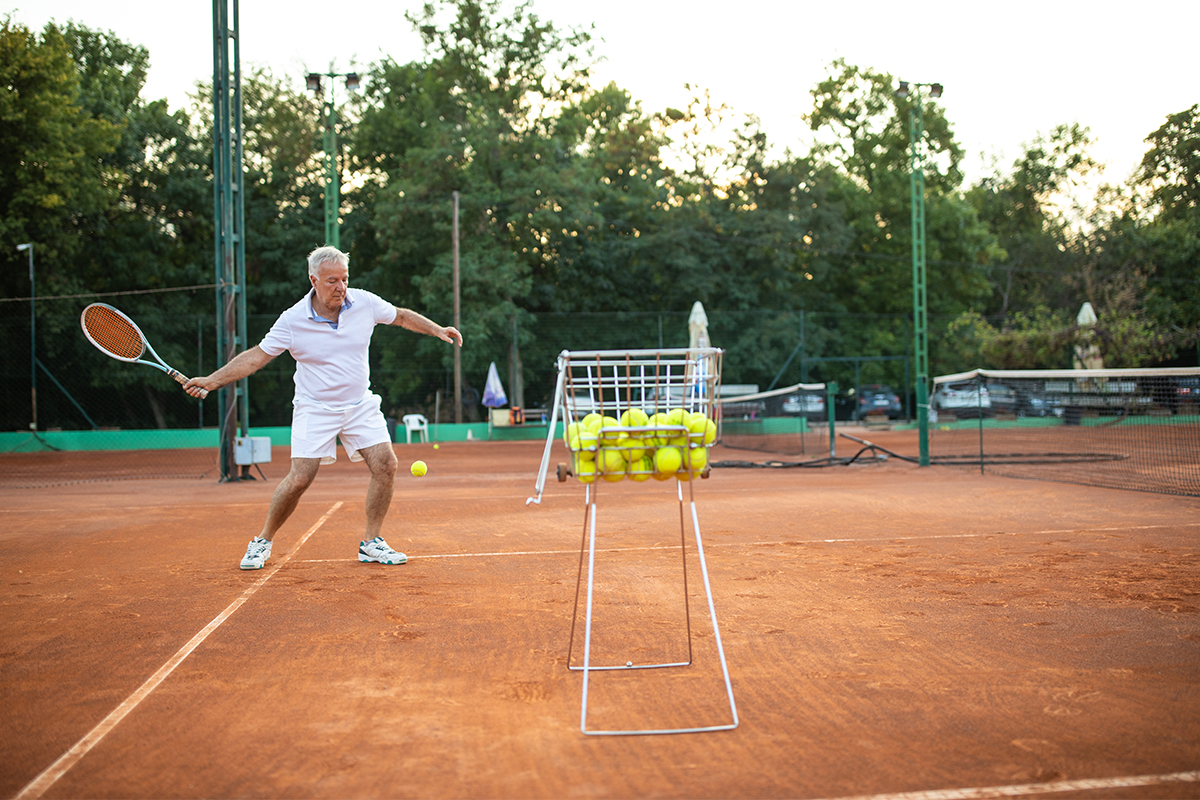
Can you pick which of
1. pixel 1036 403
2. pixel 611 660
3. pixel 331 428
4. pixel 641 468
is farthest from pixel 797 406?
pixel 641 468

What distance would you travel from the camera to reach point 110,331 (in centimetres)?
595

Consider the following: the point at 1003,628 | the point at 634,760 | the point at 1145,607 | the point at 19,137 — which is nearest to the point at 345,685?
the point at 634,760

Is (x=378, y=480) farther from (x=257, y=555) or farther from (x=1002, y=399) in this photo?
(x=1002, y=399)

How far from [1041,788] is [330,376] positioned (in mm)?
4171

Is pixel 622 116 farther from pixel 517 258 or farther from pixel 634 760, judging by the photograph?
pixel 634 760

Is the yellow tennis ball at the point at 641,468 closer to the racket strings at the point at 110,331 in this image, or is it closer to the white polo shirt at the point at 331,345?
the white polo shirt at the point at 331,345

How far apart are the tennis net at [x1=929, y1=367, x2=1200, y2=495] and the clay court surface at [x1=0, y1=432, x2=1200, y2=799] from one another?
4.51 meters

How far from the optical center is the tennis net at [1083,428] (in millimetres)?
11273

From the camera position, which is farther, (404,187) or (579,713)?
(404,187)

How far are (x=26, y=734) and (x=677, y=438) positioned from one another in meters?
2.21

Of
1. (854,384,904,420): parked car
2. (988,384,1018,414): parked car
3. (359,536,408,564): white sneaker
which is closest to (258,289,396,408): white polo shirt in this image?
(359,536,408,564): white sneaker

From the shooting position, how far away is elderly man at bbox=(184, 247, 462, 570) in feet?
16.9

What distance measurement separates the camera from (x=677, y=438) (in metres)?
3.08

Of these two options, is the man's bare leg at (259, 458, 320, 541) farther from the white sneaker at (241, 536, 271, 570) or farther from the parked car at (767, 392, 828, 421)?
the parked car at (767, 392, 828, 421)
